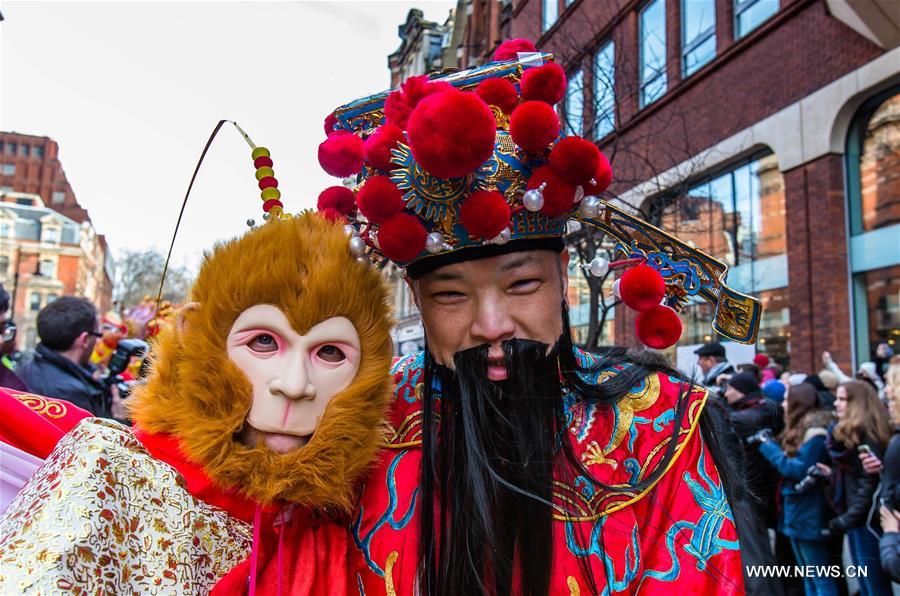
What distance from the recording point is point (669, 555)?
1.55 meters

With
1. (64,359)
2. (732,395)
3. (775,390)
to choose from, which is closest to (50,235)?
(64,359)

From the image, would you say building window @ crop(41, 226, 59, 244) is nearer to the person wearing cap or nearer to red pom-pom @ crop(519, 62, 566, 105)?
the person wearing cap

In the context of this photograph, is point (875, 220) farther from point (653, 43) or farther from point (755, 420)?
point (653, 43)

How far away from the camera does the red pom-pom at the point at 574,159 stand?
1704 mm

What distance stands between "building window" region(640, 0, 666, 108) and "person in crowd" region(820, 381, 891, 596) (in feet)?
24.8

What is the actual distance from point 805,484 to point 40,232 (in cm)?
6462

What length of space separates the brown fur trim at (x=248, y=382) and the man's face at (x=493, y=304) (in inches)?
7.4

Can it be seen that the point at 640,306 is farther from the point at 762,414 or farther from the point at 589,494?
the point at 762,414

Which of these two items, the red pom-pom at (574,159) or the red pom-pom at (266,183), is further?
the red pom-pom at (266,183)

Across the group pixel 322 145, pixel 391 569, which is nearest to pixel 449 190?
pixel 322 145

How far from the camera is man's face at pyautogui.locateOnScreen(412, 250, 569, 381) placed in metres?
1.73

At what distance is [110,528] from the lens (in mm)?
1246

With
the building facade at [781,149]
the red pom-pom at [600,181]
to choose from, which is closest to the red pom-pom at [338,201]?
the red pom-pom at [600,181]

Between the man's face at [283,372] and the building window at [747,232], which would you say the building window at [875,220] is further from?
the man's face at [283,372]
